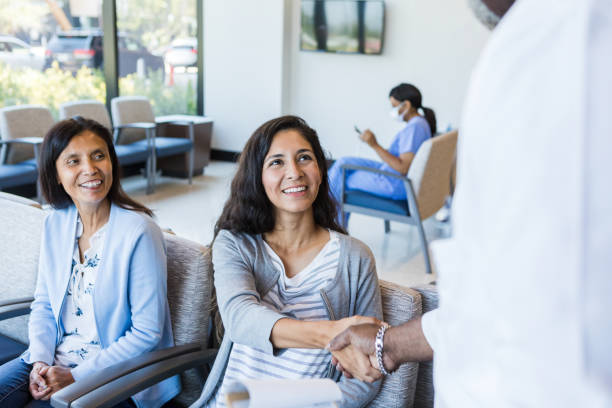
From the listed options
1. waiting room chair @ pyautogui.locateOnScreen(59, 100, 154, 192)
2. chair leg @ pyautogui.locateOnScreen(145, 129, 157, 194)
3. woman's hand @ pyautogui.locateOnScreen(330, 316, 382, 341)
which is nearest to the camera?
woman's hand @ pyautogui.locateOnScreen(330, 316, 382, 341)

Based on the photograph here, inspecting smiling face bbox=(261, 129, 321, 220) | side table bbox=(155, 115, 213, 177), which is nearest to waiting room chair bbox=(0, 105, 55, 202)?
side table bbox=(155, 115, 213, 177)

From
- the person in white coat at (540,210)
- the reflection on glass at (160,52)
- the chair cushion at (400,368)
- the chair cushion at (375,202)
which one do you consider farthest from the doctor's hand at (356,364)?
the reflection on glass at (160,52)

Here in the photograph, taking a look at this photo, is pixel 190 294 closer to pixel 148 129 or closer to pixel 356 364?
pixel 356 364

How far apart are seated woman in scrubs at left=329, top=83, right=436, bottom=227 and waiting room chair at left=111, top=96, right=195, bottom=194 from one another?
233cm

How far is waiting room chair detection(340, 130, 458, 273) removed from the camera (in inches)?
169

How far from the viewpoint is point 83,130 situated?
207cm

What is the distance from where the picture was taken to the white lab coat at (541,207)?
24.3 inches

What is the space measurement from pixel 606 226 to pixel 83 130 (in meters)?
1.79

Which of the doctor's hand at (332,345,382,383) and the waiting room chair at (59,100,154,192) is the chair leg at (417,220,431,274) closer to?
the waiting room chair at (59,100,154,192)

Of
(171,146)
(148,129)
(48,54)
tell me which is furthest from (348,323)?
(48,54)

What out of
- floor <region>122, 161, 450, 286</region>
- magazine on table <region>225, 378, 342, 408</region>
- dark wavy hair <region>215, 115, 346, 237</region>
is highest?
dark wavy hair <region>215, 115, 346, 237</region>

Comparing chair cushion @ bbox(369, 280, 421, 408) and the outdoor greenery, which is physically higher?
the outdoor greenery

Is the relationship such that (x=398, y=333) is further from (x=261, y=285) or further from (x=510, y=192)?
(x=510, y=192)

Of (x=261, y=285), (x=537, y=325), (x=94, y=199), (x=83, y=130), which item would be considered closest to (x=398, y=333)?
(x=261, y=285)
